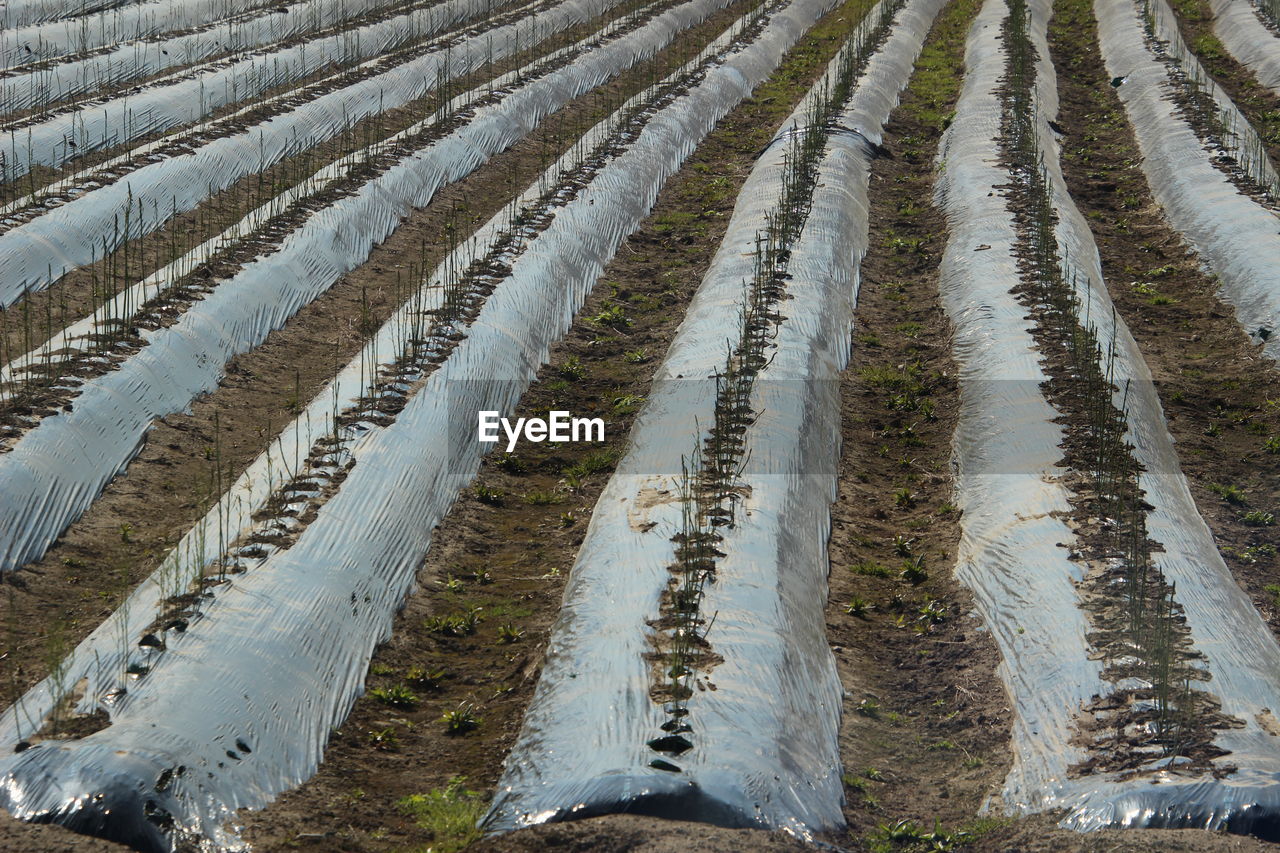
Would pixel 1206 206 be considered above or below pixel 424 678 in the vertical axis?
above

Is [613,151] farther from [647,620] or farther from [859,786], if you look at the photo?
[859,786]

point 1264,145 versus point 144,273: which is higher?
point 1264,145

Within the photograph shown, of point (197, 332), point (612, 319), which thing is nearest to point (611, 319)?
point (612, 319)

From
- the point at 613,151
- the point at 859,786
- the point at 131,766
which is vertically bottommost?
the point at 859,786

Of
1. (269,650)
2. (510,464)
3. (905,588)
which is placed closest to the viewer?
(269,650)

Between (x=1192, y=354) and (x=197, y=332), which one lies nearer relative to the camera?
(x=197, y=332)

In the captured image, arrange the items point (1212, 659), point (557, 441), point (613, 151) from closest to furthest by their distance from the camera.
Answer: point (1212, 659) < point (557, 441) < point (613, 151)

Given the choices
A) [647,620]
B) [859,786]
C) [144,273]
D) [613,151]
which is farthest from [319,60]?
[859,786]

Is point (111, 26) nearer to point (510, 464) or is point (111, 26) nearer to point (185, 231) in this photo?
point (185, 231)
